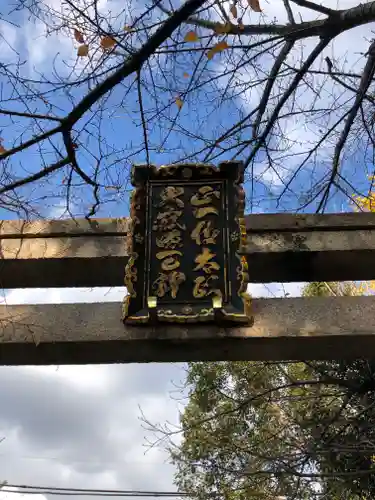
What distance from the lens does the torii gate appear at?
277 centimetres

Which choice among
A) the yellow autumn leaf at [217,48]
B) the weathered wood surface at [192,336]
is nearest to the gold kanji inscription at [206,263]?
the weathered wood surface at [192,336]

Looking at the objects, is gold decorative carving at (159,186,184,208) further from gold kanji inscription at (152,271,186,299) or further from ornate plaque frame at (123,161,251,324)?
gold kanji inscription at (152,271,186,299)

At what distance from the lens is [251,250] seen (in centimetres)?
309

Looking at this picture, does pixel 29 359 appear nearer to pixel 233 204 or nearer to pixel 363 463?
pixel 233 204

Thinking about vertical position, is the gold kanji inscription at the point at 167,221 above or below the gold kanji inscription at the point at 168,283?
above

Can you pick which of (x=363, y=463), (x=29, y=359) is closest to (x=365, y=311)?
(x=29, y=359)

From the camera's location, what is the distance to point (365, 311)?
2852 millimetres

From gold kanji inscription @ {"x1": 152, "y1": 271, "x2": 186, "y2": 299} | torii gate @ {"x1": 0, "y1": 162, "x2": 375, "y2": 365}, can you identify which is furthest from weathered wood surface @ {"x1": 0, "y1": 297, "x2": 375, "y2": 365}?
gold kanji inscription @ {"x1": 152, "y1": 271, "x2": 186, "y2": 299}

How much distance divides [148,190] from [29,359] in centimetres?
109

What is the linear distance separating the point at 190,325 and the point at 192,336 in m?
0.06

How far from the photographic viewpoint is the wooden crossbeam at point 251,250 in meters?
3.12

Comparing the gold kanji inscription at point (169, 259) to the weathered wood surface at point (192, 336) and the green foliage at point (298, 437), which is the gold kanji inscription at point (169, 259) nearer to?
the weathered wood surface at point (192, 336)

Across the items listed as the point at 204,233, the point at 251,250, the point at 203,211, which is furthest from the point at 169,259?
the point at 251,250

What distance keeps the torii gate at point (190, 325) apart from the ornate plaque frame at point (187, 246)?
0.08 metres
